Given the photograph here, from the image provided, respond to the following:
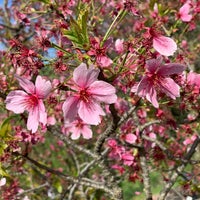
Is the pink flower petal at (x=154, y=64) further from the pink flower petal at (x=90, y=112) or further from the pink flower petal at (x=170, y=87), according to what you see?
the pink flower petal at (x=90, y=112)

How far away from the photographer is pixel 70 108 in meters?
1.72

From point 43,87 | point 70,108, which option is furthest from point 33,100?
point 70,108

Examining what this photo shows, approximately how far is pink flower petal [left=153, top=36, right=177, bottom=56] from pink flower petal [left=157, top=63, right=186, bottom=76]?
0.18 feet

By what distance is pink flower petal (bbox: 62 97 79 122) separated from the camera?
1.69 meters

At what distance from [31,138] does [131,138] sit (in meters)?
0.76

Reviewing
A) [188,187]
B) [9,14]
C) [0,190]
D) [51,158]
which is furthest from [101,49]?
[51,158]

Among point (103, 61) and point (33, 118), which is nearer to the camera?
point (103, 61)

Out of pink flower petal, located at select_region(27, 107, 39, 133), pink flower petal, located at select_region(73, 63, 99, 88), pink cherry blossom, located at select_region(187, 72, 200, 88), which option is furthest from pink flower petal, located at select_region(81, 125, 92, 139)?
pink flower petal, located at select_region(73, 63, 99, 88)

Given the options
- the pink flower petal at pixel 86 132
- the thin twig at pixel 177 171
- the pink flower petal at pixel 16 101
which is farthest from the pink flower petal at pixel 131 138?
the pink flower petal at pixel 16 101

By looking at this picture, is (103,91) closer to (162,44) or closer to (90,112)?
(90,112)

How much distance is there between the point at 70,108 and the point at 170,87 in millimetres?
500

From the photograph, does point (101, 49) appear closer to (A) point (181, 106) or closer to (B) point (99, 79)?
(B) point (99, 79)

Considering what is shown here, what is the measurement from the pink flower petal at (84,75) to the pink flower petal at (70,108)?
8 cm

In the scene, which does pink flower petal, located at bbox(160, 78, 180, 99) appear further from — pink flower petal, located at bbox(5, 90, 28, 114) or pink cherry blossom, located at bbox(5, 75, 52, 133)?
pink flower petal, located at bbox(5, 90, 28, 114)
